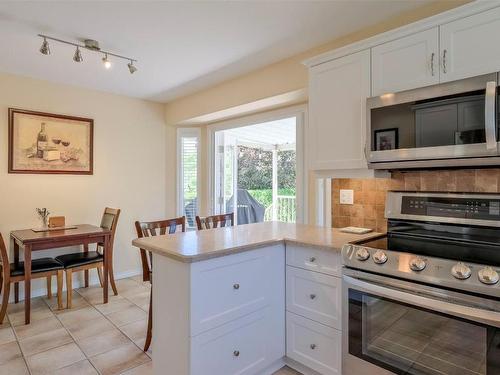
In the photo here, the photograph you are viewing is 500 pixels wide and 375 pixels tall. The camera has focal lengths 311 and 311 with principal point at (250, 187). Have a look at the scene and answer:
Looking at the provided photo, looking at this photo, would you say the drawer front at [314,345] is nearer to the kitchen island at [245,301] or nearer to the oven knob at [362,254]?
the kitchen island at [245,301]

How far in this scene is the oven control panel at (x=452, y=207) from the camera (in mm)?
1660

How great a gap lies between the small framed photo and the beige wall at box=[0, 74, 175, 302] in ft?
11.1

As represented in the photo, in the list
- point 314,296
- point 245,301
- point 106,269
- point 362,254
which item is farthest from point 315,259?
point 106,269

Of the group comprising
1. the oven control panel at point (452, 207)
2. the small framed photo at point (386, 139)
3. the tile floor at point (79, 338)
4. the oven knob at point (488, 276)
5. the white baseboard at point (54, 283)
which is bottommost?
the tile floor at point (79, 338)

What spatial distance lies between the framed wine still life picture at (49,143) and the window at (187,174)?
1225mm

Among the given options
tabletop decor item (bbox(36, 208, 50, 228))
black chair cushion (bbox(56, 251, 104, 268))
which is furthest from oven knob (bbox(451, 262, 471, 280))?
tabletop decor item (bbox(36, 208, 50, 228))

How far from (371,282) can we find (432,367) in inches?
18.3

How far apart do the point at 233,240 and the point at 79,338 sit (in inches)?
67.2

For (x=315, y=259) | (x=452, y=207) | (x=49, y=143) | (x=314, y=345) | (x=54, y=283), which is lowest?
(x=54, y=283)

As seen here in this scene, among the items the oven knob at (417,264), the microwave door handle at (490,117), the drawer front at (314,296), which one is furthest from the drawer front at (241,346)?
the microwave door handle at (490,117)

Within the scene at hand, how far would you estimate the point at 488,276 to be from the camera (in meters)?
1.34

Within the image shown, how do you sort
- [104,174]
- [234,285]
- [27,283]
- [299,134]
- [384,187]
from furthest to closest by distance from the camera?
[104,174]
[299,134]
[27,283]
[384,187]
[234,285]

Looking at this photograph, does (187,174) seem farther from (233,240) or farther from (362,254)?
(362,254)

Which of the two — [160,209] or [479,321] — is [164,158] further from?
[479,321]
